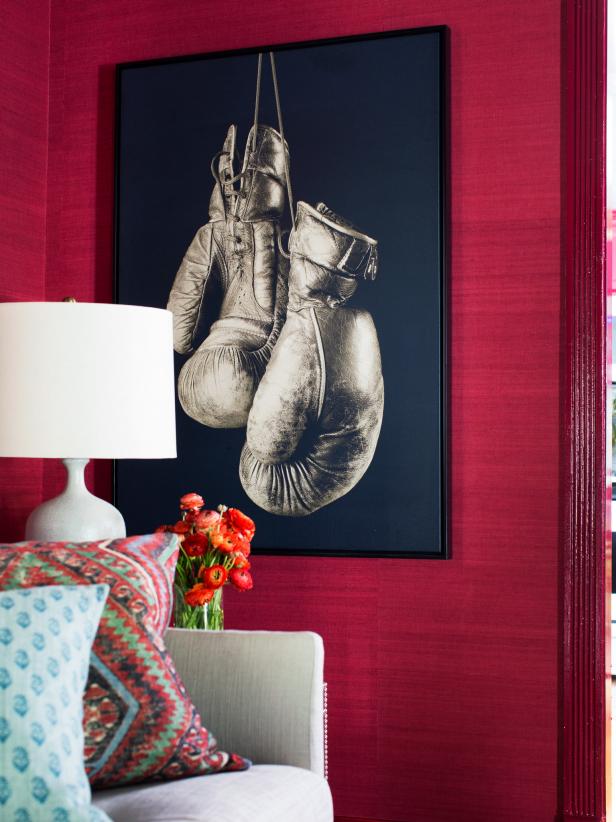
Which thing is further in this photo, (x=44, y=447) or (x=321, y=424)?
(x=321, y=424)

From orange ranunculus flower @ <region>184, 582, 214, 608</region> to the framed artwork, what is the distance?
0.57 m

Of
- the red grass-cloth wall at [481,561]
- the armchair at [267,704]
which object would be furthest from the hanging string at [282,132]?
the armchair at [267,704]

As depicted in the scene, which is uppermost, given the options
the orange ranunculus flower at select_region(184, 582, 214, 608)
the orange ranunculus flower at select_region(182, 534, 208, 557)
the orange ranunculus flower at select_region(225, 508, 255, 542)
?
the orange ranunculus flower at select_region(225, 508, 255, 542)

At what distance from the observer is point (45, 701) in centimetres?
147

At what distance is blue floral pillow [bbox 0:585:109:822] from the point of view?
1401mm

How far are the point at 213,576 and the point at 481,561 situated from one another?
79 centimetres

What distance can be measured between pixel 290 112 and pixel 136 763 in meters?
1.89

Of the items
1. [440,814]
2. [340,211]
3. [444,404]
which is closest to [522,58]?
[340,211]

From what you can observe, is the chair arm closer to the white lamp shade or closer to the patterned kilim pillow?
the patterned kilim pillow

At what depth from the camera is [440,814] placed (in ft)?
8.88

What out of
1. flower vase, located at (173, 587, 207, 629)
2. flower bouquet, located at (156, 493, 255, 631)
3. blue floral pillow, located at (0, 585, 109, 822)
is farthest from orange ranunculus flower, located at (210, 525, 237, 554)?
blue floral pillow, located at (0, 585, 109, 822)

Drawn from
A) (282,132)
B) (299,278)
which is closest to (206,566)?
(299,278)

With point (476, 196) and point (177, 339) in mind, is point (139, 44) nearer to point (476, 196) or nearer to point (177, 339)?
point (177, 339)

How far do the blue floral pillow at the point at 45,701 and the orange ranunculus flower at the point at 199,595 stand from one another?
26.0 inches
